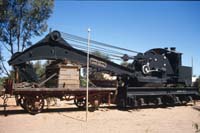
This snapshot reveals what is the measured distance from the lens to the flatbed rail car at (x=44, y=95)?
44.0 ft

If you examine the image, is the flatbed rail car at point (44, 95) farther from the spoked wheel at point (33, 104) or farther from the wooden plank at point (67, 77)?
the wooden plank at point (67, 77)

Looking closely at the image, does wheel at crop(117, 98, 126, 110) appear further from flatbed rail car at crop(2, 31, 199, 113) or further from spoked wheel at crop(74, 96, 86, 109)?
spoked wheel at crop(74, 96, 86, 109)

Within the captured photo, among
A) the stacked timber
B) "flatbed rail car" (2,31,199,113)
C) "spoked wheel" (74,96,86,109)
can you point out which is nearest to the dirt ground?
"flatbed rail car" (2,31,199,113)

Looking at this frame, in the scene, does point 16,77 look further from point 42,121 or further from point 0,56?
point 0,56

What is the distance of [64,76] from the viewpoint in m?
14.7

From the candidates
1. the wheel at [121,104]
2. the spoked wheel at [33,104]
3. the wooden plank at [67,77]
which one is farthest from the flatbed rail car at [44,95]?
the wheel at [121,104]

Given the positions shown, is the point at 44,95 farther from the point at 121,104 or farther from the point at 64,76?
the point at 121,104

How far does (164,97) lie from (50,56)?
8576 mm

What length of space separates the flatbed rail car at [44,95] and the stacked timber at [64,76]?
428mm

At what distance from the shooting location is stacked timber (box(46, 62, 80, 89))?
14.6 m

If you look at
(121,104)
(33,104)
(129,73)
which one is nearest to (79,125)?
(33,104)

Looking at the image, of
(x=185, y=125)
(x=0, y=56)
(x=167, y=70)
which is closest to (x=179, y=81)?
(x=167, y=70)

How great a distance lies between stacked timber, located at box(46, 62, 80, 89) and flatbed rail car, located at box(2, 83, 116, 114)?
0.43 metres

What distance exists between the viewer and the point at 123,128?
10.8 meters
